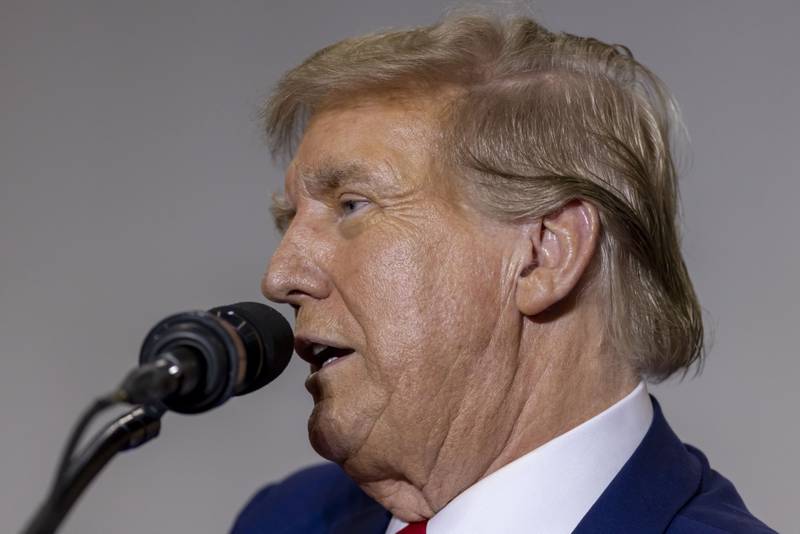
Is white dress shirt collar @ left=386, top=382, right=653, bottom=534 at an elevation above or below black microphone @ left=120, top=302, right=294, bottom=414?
below

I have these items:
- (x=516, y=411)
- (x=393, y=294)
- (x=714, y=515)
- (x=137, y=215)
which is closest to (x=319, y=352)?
(x=393, y=294)

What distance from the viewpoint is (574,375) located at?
1497 millimetres

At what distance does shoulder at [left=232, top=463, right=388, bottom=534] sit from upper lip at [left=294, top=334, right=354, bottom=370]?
434mm

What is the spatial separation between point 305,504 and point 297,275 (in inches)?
26.6

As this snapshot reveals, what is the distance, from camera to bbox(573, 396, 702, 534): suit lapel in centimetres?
145

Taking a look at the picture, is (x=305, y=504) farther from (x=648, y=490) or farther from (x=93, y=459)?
(x=93, y=459)

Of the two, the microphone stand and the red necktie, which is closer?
the microphone stand

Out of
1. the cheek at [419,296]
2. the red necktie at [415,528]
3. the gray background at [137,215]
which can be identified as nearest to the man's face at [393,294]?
the cheek at [419,296]

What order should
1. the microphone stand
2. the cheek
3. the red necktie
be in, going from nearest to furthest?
the microphone stand, the cheek, the red necktie

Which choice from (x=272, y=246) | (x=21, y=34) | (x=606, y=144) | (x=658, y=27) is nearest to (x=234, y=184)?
(x=272, y=246)

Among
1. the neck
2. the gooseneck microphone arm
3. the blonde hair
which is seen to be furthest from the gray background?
the gooseneck microphone arm

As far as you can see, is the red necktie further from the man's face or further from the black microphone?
the black microphone

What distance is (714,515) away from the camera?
149cm

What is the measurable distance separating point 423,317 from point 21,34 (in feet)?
4.56
